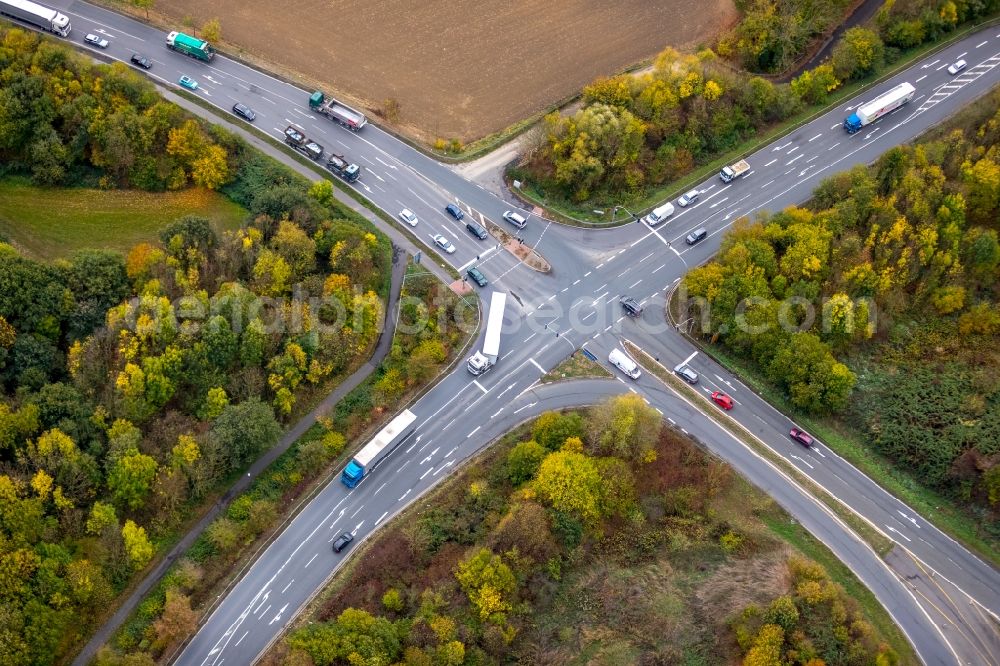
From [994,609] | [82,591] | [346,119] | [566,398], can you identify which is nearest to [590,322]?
[566,398]

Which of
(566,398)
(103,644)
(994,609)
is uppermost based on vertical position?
(566,398)

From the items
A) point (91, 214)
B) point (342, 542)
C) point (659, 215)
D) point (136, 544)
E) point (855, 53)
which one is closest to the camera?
point (136, 544)

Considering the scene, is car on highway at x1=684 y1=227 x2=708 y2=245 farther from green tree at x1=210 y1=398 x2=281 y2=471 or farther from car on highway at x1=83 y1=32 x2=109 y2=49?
car on highway at x1=83 y1=32 x2=109 y2=49

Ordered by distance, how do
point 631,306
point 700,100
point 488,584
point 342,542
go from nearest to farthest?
point 488,584 → point 342,542 → point 631,306 → point 700,100

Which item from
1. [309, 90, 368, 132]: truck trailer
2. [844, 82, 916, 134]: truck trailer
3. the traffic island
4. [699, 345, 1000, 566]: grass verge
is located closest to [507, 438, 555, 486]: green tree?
the traffic island

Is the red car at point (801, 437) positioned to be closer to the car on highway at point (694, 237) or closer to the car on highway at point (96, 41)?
the car on highway at point (694, 237)

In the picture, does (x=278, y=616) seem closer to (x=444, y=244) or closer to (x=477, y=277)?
(x=477, y=277)

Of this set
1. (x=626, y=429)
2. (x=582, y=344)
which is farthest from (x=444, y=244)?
(x=626, y=429)

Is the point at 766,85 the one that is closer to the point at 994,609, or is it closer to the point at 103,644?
the point at 994,609
